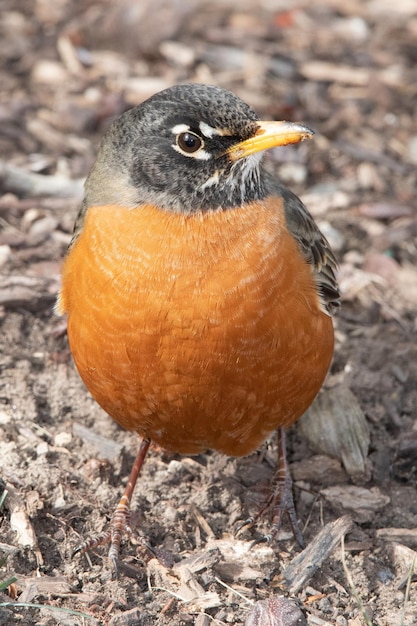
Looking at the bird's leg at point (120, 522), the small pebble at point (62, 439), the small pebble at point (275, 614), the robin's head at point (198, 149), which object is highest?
the robin's head at point (198, 149)

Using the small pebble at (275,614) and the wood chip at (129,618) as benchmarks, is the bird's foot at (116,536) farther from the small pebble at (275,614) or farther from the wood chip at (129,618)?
the small pebble at (275,614)

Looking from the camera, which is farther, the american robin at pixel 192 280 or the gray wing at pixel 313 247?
the gray wing at pixel 313 247

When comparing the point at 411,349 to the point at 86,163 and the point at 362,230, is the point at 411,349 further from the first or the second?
the point at 86,163

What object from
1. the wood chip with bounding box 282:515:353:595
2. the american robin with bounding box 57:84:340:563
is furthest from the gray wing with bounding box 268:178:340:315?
the wood chip with bounding box 282:515:353:595

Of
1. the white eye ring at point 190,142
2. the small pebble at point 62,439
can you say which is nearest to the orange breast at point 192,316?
the white eye ring at point 190,142

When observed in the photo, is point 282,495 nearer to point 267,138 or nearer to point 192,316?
point 192,316

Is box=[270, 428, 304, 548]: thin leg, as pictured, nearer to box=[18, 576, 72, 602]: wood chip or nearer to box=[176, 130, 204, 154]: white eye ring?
box=[18, 576, 72, 602]: wood chip

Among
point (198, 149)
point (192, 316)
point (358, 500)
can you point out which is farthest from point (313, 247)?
point (358, 500)

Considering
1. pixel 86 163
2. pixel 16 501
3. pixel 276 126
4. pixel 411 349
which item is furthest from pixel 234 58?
pixel 16 501
